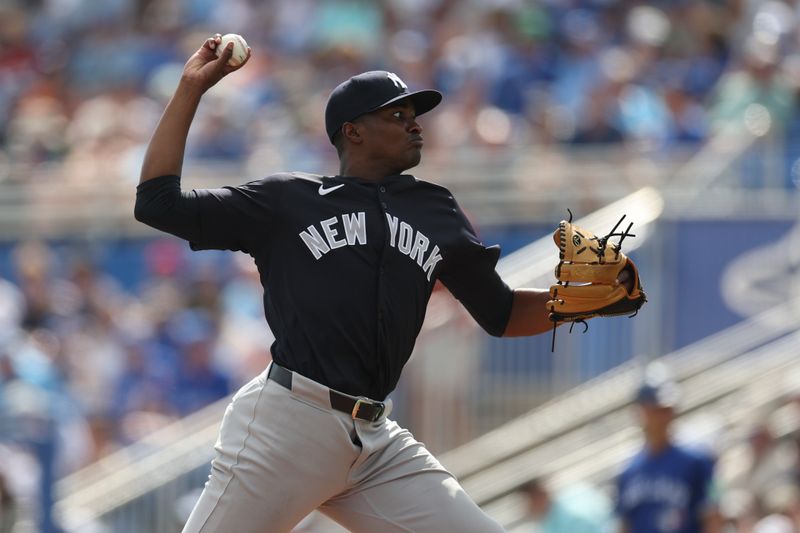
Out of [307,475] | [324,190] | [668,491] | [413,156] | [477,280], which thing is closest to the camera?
[307,475]

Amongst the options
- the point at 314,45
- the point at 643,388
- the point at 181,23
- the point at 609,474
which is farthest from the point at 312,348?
the point at 181,23

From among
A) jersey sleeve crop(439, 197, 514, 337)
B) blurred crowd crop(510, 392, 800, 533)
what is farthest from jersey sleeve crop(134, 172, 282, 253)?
blurred crowd crop(510, 392, 800, 533)

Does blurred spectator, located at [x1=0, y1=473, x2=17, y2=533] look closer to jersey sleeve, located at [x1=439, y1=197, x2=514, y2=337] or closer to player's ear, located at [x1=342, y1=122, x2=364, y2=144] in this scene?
jersey sleeve, located at [x1=439, y1=197, x2=514, y2=337]

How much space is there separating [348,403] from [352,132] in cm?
85

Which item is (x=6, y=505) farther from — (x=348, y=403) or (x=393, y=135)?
(x=393, y=135)

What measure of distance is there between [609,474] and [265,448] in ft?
→ 15.0

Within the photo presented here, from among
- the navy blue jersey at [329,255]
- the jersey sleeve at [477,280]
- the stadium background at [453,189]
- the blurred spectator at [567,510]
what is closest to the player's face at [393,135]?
the navy blue jersey at [329,255]

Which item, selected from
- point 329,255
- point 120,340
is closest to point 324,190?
point 329,255

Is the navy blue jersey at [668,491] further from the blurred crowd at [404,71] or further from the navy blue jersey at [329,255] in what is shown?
the blurred crowd at [404,71]

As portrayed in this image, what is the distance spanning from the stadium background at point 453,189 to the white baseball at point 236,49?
3.46 metres

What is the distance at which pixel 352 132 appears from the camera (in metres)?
4.73

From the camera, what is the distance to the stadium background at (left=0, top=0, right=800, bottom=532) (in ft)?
29.5

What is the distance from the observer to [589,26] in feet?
40.9

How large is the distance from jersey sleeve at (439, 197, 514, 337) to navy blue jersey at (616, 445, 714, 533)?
2.64 metres
